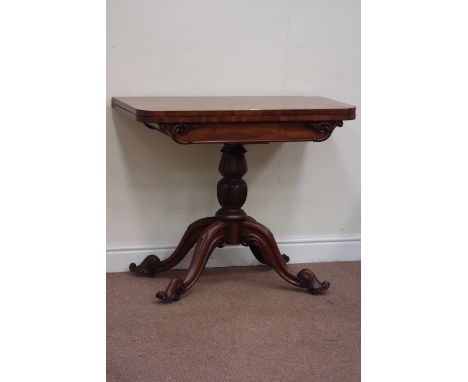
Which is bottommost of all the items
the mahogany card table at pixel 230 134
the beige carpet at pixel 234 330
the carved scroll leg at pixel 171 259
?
the beige carpet at pixel 234 330

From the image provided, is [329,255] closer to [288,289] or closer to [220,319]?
[288,289]

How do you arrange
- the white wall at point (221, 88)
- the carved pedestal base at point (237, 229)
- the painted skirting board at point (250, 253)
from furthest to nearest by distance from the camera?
the painted skirting board at point (250, 253) < the white wall at point (221, 88) < the carved pedestal base at point (237, 229)

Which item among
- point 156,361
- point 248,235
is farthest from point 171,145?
point 156,361

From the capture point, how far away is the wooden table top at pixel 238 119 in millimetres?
2189

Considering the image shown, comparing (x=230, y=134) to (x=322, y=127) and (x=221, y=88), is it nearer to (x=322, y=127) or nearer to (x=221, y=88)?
(x=322, y=127)

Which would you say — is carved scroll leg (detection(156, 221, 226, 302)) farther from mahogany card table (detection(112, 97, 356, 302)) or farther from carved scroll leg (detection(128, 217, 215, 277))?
carved scroll leg (detection(128, 217, 215, 277))

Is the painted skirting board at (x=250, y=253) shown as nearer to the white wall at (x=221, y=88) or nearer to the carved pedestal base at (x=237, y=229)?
the white wall at (x=221, y=88)

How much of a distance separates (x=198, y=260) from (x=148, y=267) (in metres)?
0.32

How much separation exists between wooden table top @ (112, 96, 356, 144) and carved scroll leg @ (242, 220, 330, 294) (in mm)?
411

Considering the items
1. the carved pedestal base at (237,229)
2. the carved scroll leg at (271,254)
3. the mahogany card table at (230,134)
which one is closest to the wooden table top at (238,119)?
the mahogany card table at (230,134)

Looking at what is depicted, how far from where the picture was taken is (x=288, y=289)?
2.61 metres

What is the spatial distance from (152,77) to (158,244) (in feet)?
2.27

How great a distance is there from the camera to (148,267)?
2703 mm

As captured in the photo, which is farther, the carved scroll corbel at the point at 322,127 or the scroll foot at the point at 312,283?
the scroll foot at the point at 312,283
